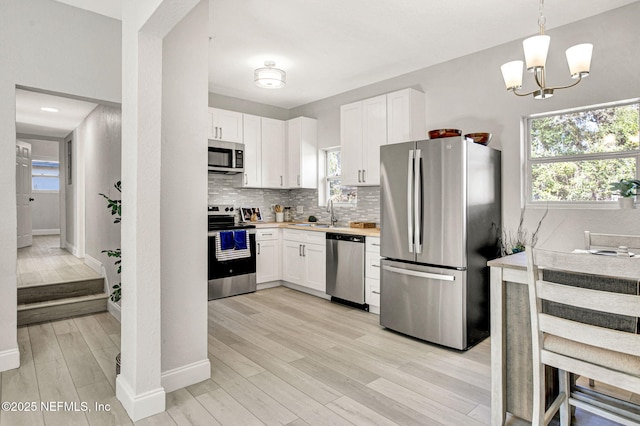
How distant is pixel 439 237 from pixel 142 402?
2.50 metres

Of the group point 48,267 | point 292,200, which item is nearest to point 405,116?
point 292,200

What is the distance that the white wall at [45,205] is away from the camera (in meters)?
9.39

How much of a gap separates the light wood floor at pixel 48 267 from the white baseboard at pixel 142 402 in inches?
104

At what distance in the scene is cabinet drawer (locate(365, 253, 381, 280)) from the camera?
3986 mm

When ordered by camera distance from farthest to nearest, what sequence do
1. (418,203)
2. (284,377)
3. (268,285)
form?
(268,285) < (418,203) < (284,377)

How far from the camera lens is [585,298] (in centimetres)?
148

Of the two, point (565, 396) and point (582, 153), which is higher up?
point (582, 153)

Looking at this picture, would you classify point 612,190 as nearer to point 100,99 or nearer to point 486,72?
point 486,72

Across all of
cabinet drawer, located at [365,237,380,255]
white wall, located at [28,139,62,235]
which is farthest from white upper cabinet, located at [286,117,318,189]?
white wall, located at [28,139,62,235]

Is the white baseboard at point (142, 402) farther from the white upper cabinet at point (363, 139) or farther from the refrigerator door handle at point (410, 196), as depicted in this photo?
the white upper cabinet at point (363, 139)

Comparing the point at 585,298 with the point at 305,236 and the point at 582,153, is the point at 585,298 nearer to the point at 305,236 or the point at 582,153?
the point at 582,153

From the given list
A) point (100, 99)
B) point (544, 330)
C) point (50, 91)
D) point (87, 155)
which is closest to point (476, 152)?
point (544, 330)

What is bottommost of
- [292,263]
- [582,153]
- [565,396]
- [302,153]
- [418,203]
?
[565,396]

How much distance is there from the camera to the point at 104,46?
308cm
